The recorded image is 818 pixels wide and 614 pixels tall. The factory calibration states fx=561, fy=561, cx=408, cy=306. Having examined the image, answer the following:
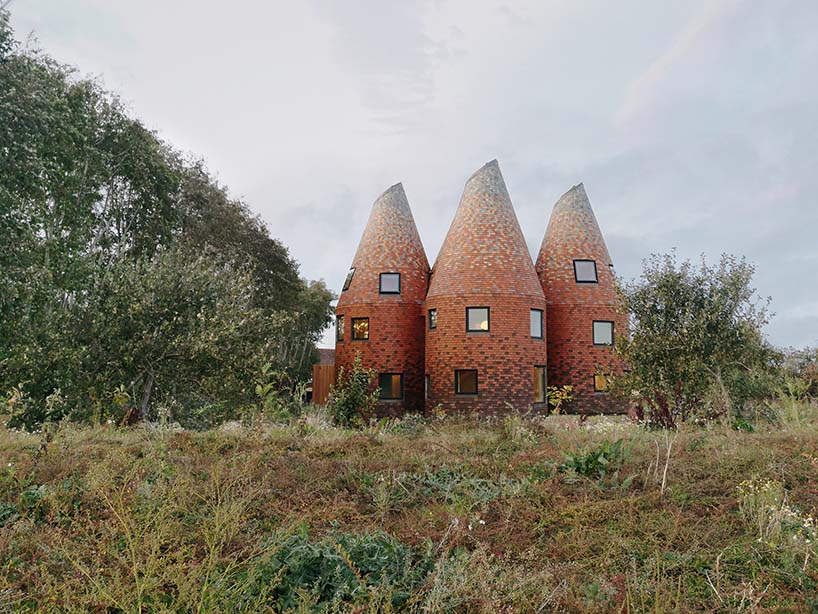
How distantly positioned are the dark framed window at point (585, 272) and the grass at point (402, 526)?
47.7 feet

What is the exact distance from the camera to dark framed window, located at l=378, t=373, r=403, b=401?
2108 cm

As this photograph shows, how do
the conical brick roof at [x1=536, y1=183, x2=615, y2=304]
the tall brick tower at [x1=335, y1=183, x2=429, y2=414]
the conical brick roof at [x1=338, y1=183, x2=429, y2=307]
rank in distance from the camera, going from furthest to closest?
the conical brick roof at [x1=536, y1=183, x2=615, y2=304] → the conical brick roof at [x1=338, y1=183, x2=429, y2=307] → the tall brick tower at [x1=335, y1=183, x2=429, y2=414]

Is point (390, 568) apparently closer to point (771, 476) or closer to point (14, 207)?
point (771, 476)

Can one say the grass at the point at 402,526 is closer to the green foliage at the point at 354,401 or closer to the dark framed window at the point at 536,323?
the green foliage at the point at 354,401

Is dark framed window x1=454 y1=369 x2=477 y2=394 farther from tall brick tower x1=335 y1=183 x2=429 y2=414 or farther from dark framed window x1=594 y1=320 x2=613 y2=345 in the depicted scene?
dark framed window x1=594 y1=320 x2=613 y2=345

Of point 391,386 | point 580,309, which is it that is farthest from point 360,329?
point 580,309

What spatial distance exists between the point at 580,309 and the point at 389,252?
307 inches

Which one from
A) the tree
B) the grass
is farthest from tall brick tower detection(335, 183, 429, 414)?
the grass

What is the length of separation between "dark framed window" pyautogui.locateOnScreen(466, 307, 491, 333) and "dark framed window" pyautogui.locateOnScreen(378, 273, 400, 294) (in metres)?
3.41

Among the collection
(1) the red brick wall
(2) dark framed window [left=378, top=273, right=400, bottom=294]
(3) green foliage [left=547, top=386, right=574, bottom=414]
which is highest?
(2) dark framed window [left=378, top=273, right=400, bottom=294]

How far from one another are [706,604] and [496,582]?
1449 mm

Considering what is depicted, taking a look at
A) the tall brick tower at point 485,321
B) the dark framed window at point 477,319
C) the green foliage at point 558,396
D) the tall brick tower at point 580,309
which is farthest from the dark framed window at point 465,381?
the tall brick tower at point 580,309

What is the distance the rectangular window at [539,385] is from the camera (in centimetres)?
2014

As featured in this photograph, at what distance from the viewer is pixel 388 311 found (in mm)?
21500
